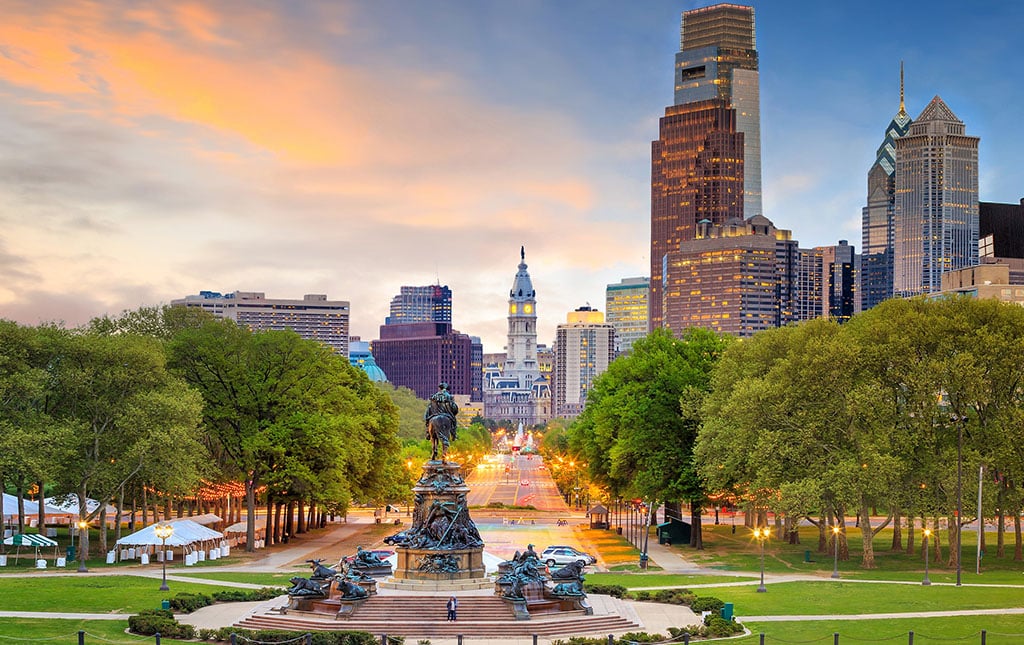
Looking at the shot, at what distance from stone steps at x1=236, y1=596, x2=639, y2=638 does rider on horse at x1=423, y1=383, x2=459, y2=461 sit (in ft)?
28.7

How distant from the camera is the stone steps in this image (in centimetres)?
4303

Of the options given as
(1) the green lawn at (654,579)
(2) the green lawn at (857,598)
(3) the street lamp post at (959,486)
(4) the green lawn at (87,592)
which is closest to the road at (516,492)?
(1) the green lawn at (654,579)

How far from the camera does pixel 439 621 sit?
43.9 m

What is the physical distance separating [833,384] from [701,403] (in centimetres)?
1390

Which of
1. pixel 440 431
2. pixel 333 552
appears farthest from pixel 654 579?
pixel 333 552

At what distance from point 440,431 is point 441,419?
1.87 feet

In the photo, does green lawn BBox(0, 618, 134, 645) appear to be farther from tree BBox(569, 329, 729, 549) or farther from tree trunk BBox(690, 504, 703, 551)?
tree trunk BBox(690, 504, 703, 551)

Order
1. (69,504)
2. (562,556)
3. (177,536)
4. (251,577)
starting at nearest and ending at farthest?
(251,577) < (177,536) < (562,556) < (69,504)

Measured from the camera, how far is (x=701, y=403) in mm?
78938

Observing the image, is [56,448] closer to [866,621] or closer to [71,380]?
[71,380]

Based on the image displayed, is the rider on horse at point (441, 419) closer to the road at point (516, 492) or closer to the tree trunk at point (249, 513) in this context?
the tree trunk at point (249, 513)

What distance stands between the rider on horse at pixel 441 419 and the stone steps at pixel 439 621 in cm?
876

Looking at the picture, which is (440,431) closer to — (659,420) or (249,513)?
(249,513)

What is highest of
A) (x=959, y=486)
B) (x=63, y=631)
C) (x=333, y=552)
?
(x=959, y=486)
